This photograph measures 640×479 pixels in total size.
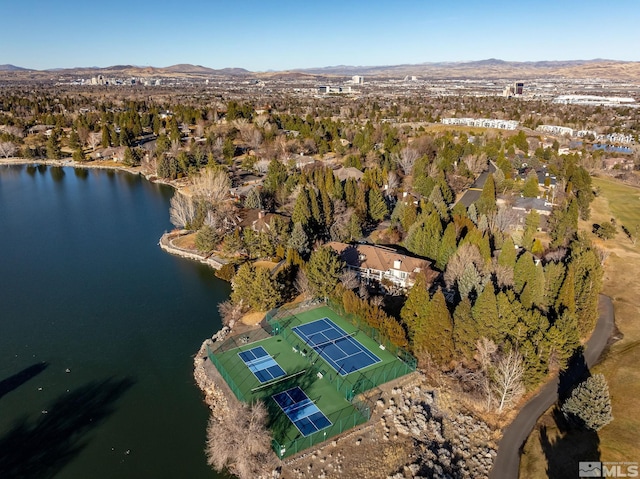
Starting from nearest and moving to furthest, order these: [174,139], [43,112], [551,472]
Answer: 1. [551,472]
2. [174,139]
3. [43,112]

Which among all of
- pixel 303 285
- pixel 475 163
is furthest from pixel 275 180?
pixel 475 163

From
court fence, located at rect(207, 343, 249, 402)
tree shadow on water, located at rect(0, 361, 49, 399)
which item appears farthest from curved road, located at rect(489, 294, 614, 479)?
tree shadow on water, located at rect(0, 361, 49, 399)

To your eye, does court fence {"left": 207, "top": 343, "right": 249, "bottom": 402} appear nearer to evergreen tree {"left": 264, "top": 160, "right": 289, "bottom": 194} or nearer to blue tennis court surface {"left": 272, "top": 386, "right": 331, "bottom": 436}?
blue tennis court surface {"left": 272, "top": 386, "right": 331, "bottom": 436}

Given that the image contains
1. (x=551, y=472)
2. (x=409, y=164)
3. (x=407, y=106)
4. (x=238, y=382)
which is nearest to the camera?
(x=551, y=472)

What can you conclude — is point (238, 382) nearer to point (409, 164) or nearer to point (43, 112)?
point (409, 164)

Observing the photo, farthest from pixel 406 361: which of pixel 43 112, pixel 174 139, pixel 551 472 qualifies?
pixel 43 112

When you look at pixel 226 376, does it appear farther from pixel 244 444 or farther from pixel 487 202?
pixel 487 202
